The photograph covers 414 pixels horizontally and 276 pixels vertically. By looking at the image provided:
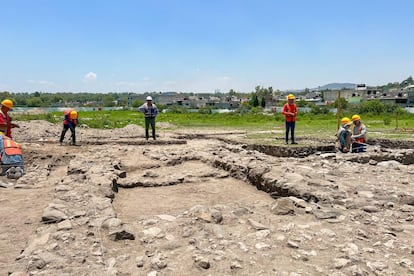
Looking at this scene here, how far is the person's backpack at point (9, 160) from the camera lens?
8117mm

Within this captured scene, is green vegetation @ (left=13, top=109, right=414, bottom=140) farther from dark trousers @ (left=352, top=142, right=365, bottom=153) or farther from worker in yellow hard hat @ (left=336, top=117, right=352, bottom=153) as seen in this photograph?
dark trousers @ (left=352, top=142, right=365, bottom=153)

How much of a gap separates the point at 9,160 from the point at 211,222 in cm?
578

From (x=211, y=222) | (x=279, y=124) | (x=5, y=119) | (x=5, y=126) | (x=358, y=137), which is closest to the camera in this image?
(x=211, y=222)

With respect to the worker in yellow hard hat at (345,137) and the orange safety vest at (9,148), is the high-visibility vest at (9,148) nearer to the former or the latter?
the orange safety vest at (9,148)

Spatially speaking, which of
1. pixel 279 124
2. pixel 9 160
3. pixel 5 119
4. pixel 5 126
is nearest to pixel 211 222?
pixel 9 160

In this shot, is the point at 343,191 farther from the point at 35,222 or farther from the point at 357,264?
the point at 35,222

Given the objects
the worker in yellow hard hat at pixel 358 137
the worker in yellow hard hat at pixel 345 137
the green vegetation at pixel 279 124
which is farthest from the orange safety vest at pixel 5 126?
the green vegetation at pixel 279 124

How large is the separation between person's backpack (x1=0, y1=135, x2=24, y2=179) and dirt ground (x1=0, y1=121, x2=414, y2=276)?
33 cm

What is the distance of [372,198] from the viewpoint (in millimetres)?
5559

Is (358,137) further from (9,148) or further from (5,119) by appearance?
(5,119)

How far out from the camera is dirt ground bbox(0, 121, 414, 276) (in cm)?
353

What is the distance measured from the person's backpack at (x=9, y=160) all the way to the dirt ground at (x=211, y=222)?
0.33m

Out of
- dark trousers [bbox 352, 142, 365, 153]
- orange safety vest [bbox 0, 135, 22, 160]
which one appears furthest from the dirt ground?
dark trousers [bbox 352, 142, 365, 153]

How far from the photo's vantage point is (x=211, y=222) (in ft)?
15.0
